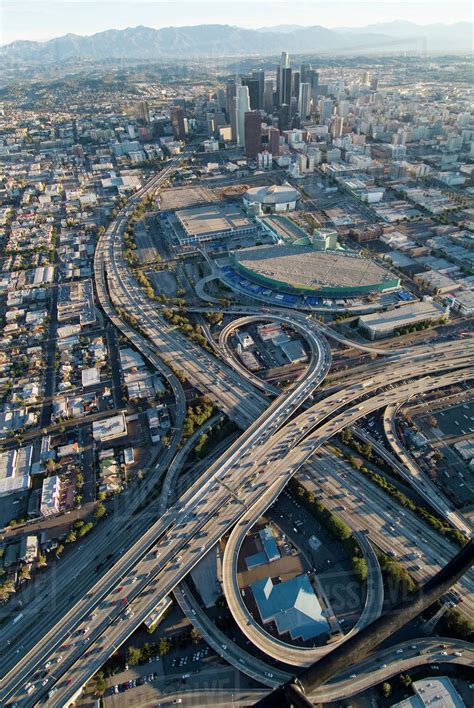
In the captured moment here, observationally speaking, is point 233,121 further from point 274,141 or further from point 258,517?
point 258,517

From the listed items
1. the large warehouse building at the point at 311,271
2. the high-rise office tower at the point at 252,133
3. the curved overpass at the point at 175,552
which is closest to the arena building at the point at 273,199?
the large warehouse building at the point at 311,271

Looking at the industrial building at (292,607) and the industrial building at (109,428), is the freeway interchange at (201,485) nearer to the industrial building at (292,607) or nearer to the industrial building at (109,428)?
the industrial building at (292,607)

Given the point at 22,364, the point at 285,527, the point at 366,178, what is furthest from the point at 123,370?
the point at 366,178

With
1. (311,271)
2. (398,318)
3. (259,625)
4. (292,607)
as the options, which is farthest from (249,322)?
(259,625)

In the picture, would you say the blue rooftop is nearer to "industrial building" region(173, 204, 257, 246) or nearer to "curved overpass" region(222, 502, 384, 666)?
"curved overpass" region(222, 502, 384, 666)

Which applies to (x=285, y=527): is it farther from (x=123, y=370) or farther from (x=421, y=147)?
(x=421, y=147)
